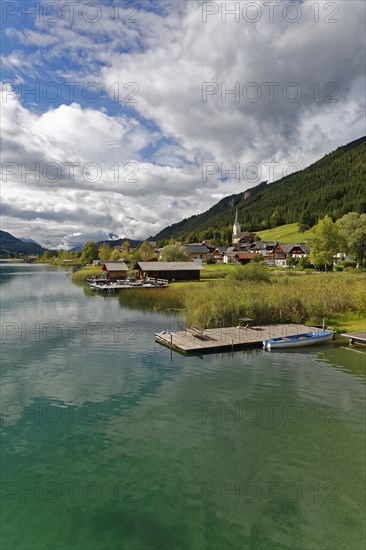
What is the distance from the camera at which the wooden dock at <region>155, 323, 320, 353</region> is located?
2884cm

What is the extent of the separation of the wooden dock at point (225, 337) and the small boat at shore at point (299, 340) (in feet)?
3.98

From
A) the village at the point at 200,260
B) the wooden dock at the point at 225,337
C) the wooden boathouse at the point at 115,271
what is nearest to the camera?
the wooden dock at the point at 225,337

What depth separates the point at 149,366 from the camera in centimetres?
2495

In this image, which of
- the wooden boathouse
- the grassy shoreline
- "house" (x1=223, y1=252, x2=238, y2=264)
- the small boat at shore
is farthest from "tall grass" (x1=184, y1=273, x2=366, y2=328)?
"house" (x1=223, y1=252, x2=238, y2=264)

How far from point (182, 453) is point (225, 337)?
700 inches

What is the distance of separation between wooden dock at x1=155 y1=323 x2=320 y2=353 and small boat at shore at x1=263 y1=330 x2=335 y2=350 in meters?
1.21

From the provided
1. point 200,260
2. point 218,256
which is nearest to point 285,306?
point 200,260

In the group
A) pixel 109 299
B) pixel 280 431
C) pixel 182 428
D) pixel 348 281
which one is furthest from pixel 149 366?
pixel 109 299

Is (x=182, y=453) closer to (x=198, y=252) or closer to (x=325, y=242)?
(x=325, y=242)

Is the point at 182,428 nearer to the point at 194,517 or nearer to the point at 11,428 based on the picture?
the point at 194,517

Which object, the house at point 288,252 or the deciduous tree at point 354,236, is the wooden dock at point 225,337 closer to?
the deciduous tree at point 354,236

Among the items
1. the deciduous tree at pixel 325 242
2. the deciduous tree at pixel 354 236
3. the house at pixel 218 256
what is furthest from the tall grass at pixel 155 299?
the house at pixel 218 256

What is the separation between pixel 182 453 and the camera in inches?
552

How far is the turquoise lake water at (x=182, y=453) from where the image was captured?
33.9 feet
